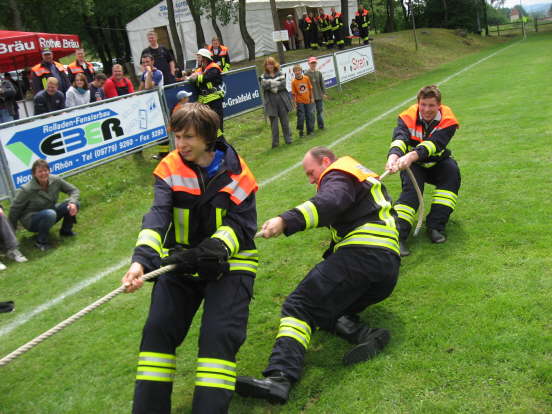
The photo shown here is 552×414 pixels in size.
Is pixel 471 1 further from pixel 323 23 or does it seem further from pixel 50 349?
pixel 50 349

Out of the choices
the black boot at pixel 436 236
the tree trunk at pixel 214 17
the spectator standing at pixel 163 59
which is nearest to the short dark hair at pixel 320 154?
the black boot at pixel 436 236

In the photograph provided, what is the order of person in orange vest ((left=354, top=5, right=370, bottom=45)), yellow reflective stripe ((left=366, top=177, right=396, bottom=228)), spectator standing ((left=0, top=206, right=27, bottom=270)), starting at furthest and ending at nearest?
person in orange vest ((left=354, top=5, right=370, bottom=45))
spectator standing ((left=0, top=206, right=27, bottom=270))
yellow reflective stripe ((left=366, top=177, right=396, bottom=228))

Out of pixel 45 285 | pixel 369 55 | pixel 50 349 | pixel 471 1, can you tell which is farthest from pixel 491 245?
pixel 471 1

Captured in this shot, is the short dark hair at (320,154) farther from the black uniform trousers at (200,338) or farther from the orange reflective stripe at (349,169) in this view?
the black uniform trousers at (200,338)

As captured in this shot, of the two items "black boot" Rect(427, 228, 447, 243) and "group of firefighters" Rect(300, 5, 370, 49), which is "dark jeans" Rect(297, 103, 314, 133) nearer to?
"black boot" Rect(427, 228, 447, 243)

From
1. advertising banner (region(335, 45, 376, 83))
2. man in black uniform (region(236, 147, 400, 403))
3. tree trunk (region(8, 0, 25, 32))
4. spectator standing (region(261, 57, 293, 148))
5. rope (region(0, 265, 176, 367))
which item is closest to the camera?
rope (region(0, 265, 176, 367))

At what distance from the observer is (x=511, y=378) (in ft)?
11.5

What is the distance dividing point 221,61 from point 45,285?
982 cm

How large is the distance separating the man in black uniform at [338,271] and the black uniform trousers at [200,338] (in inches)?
17.7

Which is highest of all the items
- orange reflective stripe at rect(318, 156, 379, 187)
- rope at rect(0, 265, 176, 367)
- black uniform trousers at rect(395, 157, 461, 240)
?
orange reflective stripe at rect(318, 156, 379, 187)

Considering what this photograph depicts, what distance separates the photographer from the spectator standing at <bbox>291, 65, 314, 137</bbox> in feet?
45.1

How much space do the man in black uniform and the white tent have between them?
2744 cm

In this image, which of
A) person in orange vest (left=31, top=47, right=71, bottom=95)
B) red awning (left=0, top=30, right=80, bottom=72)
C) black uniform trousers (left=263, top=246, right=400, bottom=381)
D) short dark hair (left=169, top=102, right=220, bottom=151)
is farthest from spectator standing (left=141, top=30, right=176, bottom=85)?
black uniform trousers (left=263, top=246, right=400, bottom=381)

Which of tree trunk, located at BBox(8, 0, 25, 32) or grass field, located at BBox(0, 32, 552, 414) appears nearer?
grass field, located at BBox(0, 32, 552, 414)
